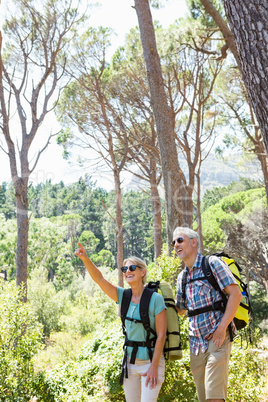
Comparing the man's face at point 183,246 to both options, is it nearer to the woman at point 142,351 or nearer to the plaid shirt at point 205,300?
the plaid shirt at point 205,300

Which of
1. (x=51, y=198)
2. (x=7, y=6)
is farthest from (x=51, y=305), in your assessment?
(x=51, y=198)

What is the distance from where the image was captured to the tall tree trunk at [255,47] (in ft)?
5.69

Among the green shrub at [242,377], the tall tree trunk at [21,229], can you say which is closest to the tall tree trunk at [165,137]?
the green shrub at [242,377]

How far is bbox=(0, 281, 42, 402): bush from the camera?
13.1 feet

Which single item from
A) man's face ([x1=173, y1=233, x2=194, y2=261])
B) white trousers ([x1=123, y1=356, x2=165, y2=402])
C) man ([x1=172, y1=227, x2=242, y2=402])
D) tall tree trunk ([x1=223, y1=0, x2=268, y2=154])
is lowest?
white trousers ([x1=123, y1=356, x2=165, y2=402])

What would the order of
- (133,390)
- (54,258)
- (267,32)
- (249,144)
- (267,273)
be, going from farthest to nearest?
(54,258)
(267,273)
(249,144)
(133,390)
(267,32)

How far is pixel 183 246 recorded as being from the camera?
8.14 ft

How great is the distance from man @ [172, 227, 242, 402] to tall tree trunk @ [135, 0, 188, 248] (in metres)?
2.30

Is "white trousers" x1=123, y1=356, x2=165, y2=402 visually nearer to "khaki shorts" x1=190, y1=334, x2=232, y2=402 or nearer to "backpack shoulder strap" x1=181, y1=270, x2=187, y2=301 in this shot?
"khaki shorts" x1=190, y1=334, x2=232, y2=402

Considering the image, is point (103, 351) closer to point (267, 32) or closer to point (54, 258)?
point (267, 32)

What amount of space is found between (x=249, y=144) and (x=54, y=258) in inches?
602

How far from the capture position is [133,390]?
2.38 meters

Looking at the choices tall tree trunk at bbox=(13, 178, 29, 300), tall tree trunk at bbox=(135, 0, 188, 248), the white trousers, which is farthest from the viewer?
tall tree trunk at bbox=(13, 178, 29, 300)

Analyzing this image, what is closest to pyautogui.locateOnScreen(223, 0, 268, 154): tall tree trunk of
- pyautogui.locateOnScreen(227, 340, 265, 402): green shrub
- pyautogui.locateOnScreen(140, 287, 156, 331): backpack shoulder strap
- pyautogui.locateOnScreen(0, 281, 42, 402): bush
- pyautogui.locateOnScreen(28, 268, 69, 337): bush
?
pyautogui.locateOnScreen(140, 287, 156, 331): backpack shoulder strap
